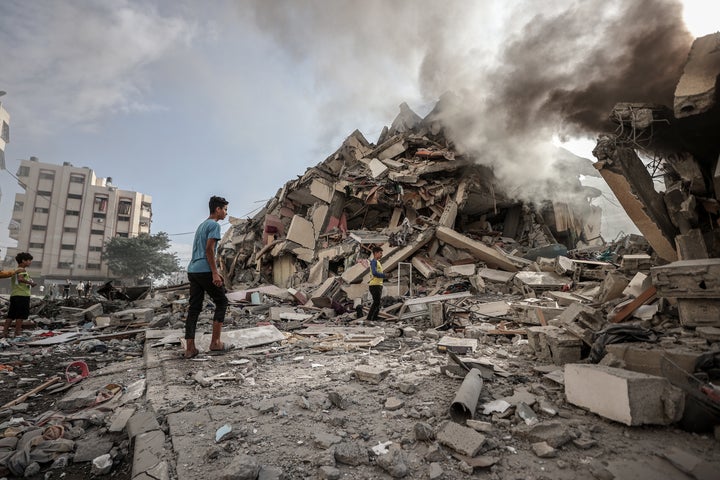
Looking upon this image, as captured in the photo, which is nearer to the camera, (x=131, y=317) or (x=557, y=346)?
(x=557, y=346)

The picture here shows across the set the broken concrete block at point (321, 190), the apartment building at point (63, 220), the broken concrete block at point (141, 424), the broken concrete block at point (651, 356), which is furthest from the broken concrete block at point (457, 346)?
the apartment building at point (63, 220)

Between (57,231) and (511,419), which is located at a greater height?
(57,231)

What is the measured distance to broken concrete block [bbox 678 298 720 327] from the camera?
278 cm

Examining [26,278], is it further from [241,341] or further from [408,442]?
[408,442]

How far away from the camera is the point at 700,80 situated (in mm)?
2887

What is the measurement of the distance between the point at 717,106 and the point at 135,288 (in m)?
12.8

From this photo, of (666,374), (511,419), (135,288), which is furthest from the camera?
(135,288)

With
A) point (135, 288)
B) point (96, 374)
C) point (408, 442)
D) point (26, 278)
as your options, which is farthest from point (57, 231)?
point (408, 442)

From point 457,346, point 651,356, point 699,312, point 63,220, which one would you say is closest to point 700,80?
point 699,312

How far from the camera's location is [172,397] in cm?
225

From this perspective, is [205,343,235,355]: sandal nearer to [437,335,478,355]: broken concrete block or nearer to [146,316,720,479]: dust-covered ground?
[146,316,720,479]: dust-covered ground

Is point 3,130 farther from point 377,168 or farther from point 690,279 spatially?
point 690,279

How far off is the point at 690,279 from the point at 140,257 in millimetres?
42193

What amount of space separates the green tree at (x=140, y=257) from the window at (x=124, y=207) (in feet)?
28.9
